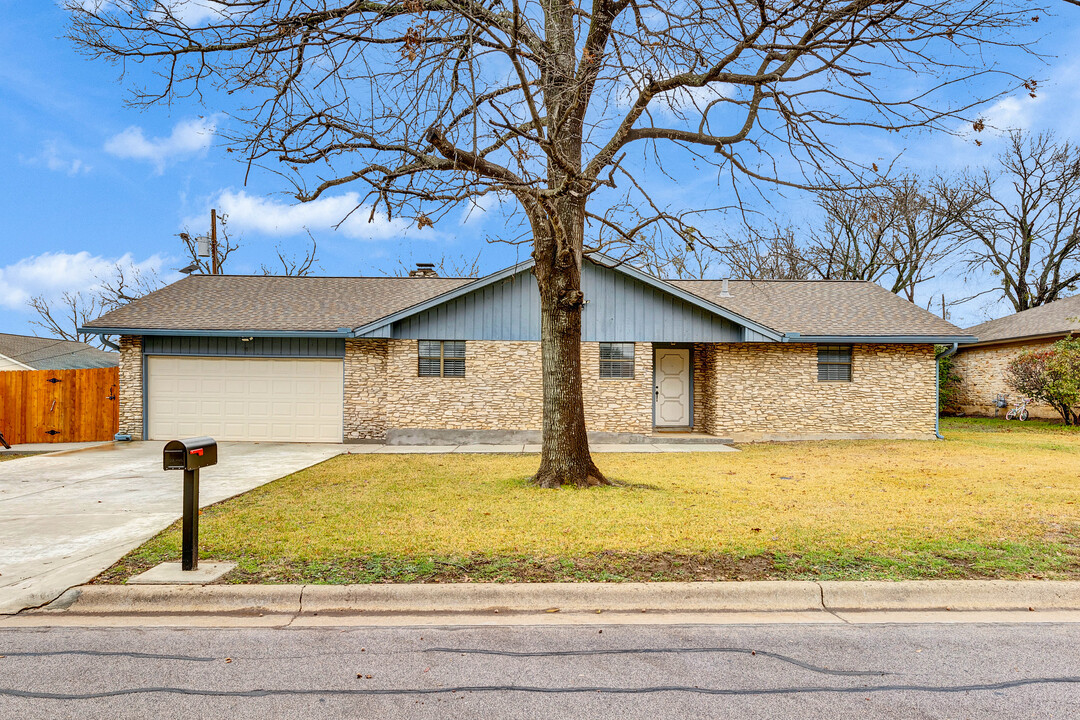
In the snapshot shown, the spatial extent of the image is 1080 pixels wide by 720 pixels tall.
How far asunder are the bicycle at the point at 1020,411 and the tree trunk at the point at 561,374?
19.6 metres

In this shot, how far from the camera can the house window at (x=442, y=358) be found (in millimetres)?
15219

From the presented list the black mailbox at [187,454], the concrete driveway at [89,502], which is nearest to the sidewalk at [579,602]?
the concrete driveway at [89,502]

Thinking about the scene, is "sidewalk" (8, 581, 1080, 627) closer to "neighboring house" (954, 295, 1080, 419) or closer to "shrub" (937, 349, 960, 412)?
"neighboring house" (954, 295, 1080, 419)

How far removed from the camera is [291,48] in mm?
6918

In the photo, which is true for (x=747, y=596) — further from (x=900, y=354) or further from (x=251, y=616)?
(x=900, y=354)

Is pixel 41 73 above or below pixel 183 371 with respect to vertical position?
above

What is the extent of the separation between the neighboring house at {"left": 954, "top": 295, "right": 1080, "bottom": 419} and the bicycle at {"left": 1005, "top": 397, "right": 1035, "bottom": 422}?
633mm

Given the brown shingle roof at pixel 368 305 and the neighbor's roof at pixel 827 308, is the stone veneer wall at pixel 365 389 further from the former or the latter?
the neighbor's roof at pixel 827 308

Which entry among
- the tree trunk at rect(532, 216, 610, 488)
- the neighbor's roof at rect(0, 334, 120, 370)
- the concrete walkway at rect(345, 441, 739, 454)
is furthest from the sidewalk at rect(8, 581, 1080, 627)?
the neighbor's roof at rect(0, 334, 120, 370)

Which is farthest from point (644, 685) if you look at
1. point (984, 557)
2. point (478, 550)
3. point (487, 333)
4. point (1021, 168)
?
point (1021, 168)

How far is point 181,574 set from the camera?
4.62 m

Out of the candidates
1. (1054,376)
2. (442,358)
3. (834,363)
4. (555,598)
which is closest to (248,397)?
(442,358)

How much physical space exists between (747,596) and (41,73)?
1312cm

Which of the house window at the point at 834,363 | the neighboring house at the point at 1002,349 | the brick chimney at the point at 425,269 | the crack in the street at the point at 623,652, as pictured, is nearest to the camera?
the crack in the street at the point at 623,652
